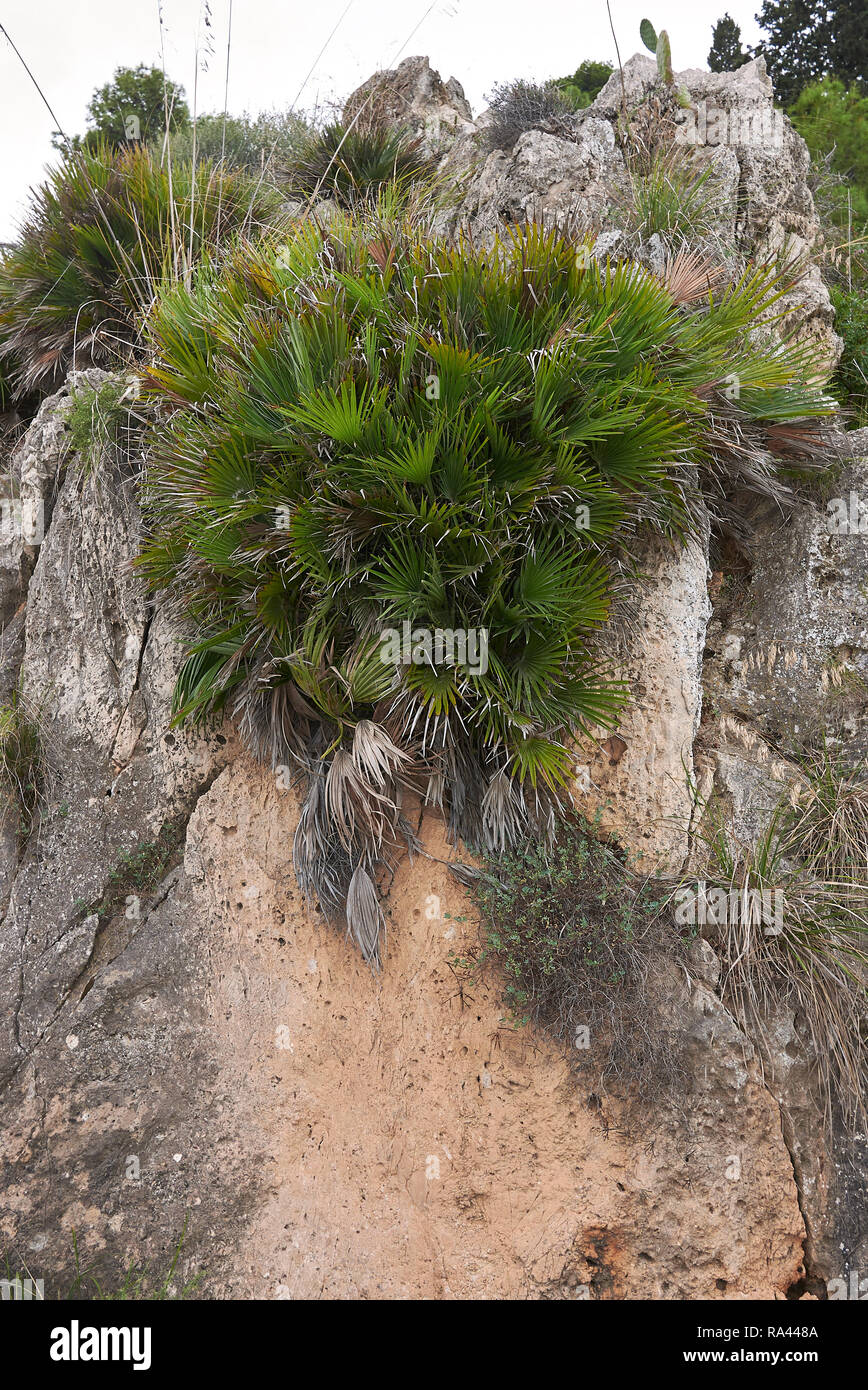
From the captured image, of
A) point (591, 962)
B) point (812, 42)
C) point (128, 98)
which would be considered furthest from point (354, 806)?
point (812, 42)

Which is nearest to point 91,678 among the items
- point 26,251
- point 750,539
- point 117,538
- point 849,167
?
point 117,538

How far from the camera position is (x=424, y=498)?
3.99 metres

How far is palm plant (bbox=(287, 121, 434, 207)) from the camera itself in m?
7.88

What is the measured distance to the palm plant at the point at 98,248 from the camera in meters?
6.45

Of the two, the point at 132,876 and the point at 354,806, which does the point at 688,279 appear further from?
the point at 132,876

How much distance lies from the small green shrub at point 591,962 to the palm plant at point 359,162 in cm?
614

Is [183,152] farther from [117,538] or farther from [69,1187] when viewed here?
[69,1187]

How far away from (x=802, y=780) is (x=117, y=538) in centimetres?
426

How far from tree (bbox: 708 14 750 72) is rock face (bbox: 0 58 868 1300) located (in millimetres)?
15363

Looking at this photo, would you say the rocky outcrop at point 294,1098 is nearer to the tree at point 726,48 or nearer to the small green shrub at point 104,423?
the small green shrub at point 104,423

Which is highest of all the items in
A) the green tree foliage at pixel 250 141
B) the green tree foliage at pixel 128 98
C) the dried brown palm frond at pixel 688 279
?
the green tree foliage at pixel 128 98

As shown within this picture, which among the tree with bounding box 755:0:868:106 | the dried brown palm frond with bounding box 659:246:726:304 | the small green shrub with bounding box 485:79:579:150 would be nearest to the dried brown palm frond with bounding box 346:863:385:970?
the dried brown palm frond with bounding box 659:246:726:304

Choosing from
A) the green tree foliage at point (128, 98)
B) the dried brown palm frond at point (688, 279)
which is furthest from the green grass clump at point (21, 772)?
the green tree foliage at point (128, 98)

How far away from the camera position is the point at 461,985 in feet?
14.5
